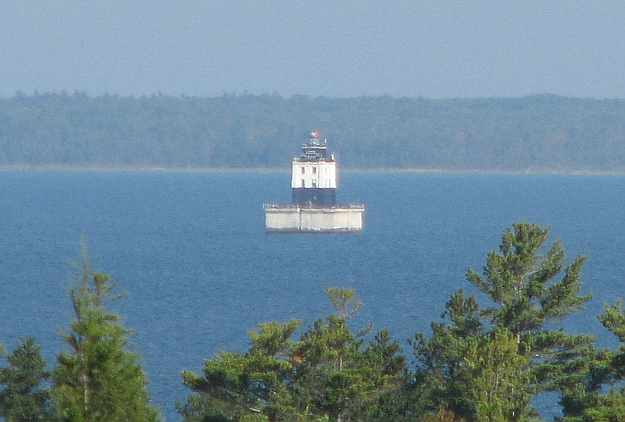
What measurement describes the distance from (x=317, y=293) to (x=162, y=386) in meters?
28.6

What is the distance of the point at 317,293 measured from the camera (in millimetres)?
69125

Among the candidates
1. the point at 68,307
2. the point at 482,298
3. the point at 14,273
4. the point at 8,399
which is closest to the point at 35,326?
the point at 68,307

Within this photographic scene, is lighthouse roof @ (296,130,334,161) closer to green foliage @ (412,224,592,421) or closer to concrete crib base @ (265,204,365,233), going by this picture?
concrete crib base @ (265,204,365,233)

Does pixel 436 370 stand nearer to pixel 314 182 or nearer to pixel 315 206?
pixel 315 206

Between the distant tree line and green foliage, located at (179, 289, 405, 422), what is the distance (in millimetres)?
19

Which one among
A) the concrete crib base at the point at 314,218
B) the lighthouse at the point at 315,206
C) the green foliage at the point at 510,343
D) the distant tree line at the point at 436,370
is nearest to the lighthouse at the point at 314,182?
the lighthouse at the point at 315,206

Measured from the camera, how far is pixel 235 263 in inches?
3445

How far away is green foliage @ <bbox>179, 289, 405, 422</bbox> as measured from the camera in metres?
21.7

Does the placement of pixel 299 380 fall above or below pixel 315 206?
above

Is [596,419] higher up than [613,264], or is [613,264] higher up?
[596,419]

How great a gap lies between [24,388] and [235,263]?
65.4 m

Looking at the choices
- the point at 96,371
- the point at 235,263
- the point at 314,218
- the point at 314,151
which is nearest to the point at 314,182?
the point at 314,218

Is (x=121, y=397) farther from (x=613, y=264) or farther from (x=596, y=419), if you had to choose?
(x=613, y=264)

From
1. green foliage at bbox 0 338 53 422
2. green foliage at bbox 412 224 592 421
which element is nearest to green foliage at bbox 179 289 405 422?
green foliage at bbox 412 224 592 421
